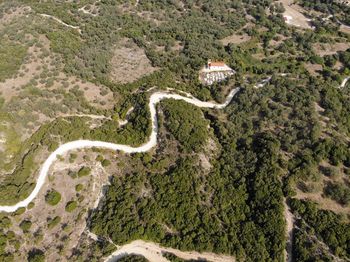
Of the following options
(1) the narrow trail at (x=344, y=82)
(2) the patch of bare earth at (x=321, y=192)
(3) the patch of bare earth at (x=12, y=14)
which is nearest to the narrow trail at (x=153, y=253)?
(2) the patch of bare earth at (x=321, y=192)

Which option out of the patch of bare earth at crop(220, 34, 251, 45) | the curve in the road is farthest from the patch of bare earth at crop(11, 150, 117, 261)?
the patch of bare earth at crop(220, 34, 251, 45)

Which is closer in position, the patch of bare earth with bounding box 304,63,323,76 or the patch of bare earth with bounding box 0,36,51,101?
the patch of bare earth with bounding box 0,36,51,101

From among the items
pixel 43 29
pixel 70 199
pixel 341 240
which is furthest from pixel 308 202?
pixel 43 29

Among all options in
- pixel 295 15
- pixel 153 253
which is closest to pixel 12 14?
pixel 153 253

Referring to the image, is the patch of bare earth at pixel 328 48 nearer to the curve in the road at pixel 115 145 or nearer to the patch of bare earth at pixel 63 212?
the curve in the road at pixel 115 145

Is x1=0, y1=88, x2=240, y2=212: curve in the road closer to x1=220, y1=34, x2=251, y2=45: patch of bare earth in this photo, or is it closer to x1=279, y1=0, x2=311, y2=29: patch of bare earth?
x1=220, y1=34, x2=251, y2=45: patch of bare earth
